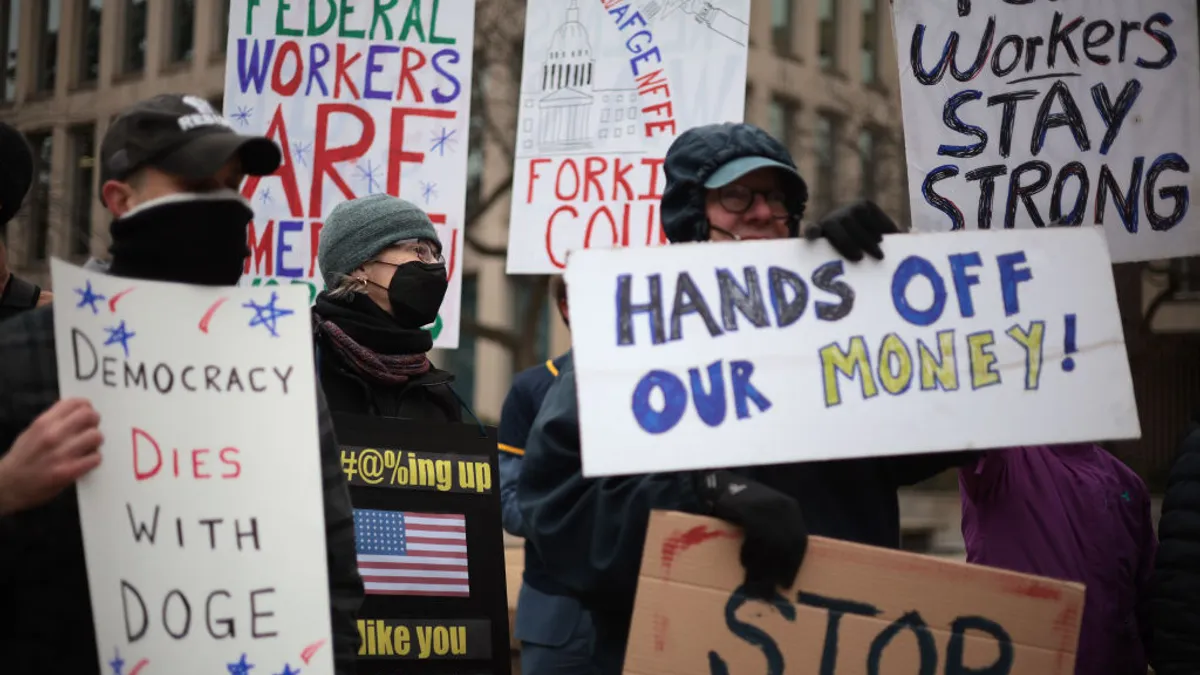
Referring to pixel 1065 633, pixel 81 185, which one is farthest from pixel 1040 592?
pixel 81 185

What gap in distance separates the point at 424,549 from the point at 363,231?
2.99 feet

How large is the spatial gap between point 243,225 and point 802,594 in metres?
1.12

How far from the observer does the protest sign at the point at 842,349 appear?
268 cm

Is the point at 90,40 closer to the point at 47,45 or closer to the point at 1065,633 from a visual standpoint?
the point at 47,45

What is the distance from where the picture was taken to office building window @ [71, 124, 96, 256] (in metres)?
21.0

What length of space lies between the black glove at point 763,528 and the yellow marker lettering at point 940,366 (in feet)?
1.20

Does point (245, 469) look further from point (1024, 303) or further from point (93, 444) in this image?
point (1024, 303)

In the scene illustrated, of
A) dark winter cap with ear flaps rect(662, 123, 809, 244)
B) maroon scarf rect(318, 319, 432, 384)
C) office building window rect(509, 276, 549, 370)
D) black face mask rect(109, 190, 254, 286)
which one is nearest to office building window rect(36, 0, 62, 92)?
office building window rect(509, 276, 549, 370)

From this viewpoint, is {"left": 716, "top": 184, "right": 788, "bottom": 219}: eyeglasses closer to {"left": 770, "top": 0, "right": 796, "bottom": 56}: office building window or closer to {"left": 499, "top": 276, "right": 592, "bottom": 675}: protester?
{"left": 499, "top": 276, "right": 592, "bottom": 675}: protester

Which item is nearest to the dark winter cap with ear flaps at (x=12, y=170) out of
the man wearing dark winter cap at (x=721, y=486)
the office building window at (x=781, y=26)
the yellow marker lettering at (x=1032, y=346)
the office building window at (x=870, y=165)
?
the man wearing dark winter cap at (x=721, y=486)

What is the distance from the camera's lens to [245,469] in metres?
2.35

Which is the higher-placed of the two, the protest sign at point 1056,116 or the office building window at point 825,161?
the office building window at point 825,161

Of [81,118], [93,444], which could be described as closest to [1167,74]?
[93,444]

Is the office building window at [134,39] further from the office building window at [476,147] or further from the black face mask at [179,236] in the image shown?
the black face mask at [179,236]
